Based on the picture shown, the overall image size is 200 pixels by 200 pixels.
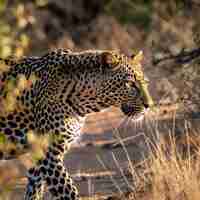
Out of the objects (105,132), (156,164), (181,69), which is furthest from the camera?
(105,132)

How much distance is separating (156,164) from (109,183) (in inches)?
78.7

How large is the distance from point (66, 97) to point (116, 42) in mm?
10432

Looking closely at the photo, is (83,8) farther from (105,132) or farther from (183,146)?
(183,146)

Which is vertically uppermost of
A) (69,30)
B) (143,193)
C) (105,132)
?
(69,30)

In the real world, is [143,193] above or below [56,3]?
below

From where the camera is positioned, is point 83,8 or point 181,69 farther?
point 83,8

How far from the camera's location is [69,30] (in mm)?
21062

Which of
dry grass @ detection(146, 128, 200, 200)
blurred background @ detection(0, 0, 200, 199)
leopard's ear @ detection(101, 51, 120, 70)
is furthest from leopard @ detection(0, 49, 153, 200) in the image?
dry grass @ detection(146, 128, 200, 200)

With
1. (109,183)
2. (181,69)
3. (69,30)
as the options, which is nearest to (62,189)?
(109,183)

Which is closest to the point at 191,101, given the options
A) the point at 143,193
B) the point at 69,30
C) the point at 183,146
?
the point at 183,146

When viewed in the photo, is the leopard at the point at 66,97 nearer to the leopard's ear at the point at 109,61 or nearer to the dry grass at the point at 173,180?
the leopard's ear at the point at 109,61

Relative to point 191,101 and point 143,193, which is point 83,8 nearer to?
point 191,101

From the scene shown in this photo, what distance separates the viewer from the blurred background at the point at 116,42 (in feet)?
31.3

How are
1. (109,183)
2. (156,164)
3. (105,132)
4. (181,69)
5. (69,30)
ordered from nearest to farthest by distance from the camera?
(156,164), (109,183), (181,69), (105,132), (69,30)
